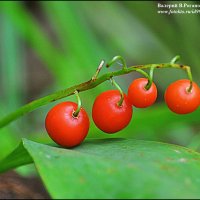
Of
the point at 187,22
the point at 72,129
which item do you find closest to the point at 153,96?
the point at 72,129

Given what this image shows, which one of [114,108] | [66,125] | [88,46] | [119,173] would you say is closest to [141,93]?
[114,108]

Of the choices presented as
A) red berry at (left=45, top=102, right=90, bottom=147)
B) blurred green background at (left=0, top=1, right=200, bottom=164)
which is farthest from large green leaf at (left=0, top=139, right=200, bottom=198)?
blurred green background at (left=0, top=1, right=200, bottom=164)

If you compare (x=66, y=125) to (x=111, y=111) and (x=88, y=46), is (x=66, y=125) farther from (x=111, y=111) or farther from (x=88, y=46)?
(x=88, y=46)

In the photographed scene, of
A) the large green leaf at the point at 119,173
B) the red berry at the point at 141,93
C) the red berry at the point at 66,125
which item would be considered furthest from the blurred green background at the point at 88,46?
the large green leaf at the point at 119,173

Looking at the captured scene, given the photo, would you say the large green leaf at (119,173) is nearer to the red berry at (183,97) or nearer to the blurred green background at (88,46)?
the red berry at (183,97)

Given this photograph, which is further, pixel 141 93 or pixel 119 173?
pixel 141 93

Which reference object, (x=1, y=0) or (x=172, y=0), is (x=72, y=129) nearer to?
(x=1, y=0)

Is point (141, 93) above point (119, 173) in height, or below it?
above
